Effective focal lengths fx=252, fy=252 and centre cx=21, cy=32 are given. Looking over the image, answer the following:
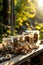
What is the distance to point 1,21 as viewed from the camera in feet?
21.1

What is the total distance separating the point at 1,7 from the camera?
6828mm

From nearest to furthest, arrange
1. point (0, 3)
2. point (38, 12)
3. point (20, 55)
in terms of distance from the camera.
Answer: point (20, 55)
point (0, 3)
point (38, 12)

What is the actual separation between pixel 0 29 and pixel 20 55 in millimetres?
2957

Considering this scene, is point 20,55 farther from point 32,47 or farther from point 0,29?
point 0,29

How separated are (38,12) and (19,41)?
515 cm

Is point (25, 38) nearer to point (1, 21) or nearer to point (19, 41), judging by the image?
point (19, 41)

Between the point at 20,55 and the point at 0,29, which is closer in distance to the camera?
the point at 20,55

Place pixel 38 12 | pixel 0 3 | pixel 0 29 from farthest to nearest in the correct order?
pixel 38 12, pixel 0 3, pixel 0 29

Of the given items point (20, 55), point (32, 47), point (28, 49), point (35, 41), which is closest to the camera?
point (20, 55)

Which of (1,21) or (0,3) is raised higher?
(0,3)

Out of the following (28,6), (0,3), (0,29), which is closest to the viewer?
(0,29)

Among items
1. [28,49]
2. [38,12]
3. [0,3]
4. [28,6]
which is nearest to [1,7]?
[0,3]

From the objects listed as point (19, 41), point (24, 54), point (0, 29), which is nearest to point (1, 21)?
point (0, 29)

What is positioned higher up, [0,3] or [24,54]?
[0,3]
